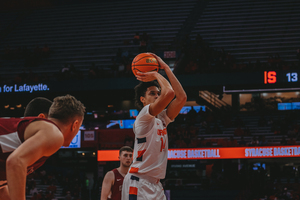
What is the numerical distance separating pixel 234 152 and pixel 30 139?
14772 millimetres

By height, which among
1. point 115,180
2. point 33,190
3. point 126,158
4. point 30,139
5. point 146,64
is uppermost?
point 146,64

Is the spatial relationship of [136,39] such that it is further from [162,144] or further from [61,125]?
[61,125]

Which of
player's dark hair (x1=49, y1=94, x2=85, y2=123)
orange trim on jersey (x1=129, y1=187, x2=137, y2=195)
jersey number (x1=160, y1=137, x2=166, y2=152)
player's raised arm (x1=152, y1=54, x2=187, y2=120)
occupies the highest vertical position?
player's raised arm (x1=152, y1=54, x2=187, y2=120)

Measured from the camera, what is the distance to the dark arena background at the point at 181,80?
1625cm

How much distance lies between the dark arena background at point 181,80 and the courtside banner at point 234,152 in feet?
0.15

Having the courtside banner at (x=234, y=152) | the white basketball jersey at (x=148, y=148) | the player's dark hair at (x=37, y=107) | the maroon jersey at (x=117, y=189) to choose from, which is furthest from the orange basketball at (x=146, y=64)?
the courtside banner at (x=234, y=152)

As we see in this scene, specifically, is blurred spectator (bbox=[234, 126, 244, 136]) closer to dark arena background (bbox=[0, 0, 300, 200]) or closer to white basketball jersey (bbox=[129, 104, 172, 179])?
dark arena background (bbox=[0, 0, 300, 200])

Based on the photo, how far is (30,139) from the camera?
2273mm

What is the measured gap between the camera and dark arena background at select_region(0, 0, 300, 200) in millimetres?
16250

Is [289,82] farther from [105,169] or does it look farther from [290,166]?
[105,169]

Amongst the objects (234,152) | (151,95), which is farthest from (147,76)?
(234,152)

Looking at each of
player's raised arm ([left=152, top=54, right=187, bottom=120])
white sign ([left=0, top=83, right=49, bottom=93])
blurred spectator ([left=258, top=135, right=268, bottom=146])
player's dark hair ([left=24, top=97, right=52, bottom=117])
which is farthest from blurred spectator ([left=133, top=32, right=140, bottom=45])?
player's dark hair ([left=24, top=97, right=52, bottom=117])

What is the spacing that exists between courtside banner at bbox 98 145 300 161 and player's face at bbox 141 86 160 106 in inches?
491

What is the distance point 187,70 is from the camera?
60.3 feet
